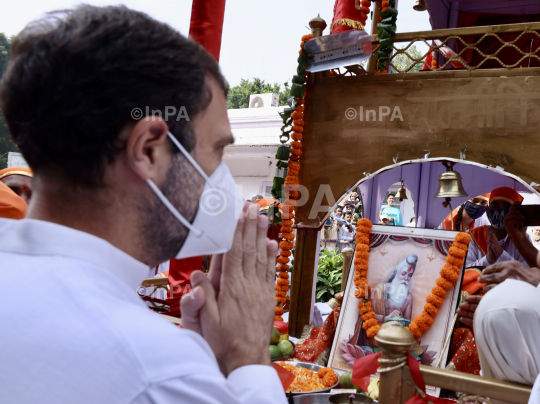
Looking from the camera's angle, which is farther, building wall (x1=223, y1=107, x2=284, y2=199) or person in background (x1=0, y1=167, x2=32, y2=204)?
building wall (x1=223, y1=107, x2=284, y2=199)

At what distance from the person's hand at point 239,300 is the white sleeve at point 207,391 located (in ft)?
0.26

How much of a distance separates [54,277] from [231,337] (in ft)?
1.21

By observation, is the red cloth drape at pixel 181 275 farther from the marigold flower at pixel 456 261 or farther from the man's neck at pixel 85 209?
the man's neck at pixel 85 209

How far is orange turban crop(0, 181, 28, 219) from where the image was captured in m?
2.33

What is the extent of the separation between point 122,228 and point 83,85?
0.86ft

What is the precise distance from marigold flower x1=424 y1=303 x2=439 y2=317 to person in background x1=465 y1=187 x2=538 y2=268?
52.6 inches

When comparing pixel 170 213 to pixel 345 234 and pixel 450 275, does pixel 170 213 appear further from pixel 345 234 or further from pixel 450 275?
pixel 345 234

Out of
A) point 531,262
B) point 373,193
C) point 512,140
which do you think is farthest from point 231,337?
point 373,193

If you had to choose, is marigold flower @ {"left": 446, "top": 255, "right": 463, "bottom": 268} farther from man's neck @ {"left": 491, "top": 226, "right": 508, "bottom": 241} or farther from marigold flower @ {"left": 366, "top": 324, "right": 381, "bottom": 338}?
man's neck @ {"left": 491, "top": 226, "right": 508, "bottom": 241}

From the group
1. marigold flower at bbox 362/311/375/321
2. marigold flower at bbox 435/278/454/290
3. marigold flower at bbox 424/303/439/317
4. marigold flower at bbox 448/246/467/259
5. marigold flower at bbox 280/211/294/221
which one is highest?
marigold flower at bbox 280/211/294/221

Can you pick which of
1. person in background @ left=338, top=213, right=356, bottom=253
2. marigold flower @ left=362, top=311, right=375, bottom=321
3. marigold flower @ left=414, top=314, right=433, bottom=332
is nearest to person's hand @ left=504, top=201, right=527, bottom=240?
marigold flower @ left=414, top=314, right=433, bottom=332

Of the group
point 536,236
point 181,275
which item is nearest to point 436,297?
point 181,275

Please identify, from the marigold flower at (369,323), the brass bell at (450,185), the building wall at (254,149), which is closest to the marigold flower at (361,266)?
the marigold flower at (369,323)

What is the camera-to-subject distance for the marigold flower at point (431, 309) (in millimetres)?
2584
